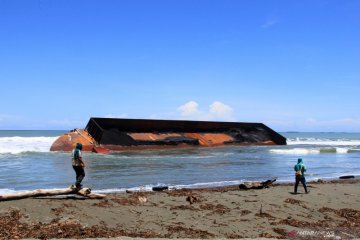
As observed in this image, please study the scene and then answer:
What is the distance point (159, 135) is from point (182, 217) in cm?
2406

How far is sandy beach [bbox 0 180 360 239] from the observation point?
653 cm

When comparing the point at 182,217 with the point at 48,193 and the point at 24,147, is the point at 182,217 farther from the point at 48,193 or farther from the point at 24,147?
the point at 24,147

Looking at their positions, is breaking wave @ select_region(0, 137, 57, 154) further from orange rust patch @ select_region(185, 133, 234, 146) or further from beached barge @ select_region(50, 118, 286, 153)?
orange rust patch @ select_region(185, 133, 234, 146)

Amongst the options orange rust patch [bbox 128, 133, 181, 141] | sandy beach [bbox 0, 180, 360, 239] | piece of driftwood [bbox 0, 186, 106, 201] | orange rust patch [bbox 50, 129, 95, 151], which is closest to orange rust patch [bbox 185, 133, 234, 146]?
orange rust patch [bbox 128, 133, 181, 141]

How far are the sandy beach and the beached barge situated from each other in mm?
18188

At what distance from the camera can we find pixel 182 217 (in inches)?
302

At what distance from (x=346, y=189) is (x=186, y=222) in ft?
21.6

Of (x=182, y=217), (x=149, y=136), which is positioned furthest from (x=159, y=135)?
(x=182, y=217)

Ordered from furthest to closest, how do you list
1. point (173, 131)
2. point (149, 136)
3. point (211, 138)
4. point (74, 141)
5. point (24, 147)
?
point (24, 147) < point (211, 138) < point (173, 131) < point (149, 136) < point (74, 141)

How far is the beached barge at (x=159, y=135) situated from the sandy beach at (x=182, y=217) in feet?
59.7

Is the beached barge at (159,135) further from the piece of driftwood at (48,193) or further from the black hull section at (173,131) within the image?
the piece of driftwood at (48,193)

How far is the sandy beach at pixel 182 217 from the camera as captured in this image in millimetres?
6527

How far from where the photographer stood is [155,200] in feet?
30.4

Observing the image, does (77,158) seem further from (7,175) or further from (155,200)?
(7,175)
